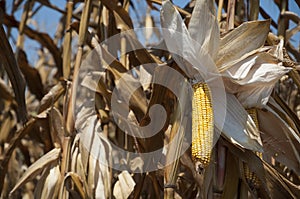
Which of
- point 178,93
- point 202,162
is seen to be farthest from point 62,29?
point 202,162

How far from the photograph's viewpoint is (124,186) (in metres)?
1.36

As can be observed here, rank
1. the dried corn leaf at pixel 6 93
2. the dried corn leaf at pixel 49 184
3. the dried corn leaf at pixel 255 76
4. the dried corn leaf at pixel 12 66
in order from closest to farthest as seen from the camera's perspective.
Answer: the dried corn leaf at pixel 255 76, the dried corn leaf at pixel 12 66, the dried corn leaf at pixel 49 184, the dried corn leaf at pixel 6 93

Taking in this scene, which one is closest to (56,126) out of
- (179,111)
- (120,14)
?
(120,14)

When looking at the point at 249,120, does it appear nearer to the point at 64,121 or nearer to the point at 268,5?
the point at 64,121

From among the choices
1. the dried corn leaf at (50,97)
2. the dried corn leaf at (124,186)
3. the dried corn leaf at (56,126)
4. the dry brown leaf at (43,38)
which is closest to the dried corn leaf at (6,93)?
the dry brown leaf at (43,38)

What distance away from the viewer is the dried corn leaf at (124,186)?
4.40 feet

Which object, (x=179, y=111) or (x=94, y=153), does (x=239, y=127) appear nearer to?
(x=179, y=111)

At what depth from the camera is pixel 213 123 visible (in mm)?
938

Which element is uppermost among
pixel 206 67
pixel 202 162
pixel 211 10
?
pixel 211 10

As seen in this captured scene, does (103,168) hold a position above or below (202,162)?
below

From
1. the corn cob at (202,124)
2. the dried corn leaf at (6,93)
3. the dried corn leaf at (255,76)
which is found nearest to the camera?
the corn cob at (202,124)

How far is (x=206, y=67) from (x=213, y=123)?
120 millimetres

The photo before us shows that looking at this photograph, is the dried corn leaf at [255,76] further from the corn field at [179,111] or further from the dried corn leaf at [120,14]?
the dried corn leaf at [120,14]

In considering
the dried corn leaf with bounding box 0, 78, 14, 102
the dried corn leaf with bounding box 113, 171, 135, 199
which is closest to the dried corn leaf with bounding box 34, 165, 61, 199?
the dried corn leaf with bounding box 113, 171, 135, 199
